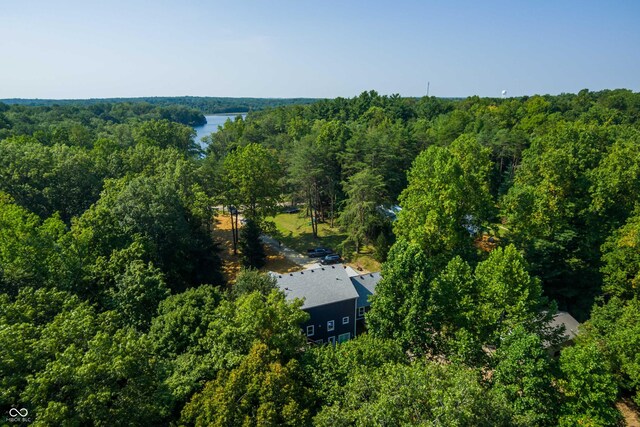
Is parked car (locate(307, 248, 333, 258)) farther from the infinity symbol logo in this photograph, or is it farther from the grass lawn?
the infinity symbol logo

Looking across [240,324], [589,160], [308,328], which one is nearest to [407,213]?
[308,328]

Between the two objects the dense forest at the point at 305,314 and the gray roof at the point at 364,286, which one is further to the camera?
the gray roof at the point at 364,286

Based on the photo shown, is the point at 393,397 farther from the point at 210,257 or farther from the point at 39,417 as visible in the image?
the point at 210,257

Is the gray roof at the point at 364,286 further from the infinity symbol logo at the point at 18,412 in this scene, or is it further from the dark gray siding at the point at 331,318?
the infinity symbol logo at the point at 18,412

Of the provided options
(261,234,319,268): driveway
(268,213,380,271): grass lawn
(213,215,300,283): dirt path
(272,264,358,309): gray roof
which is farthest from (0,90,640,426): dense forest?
(261,234,319,268): driveway

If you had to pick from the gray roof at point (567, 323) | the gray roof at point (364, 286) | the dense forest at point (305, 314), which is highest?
the dense forest at point (305, 314)

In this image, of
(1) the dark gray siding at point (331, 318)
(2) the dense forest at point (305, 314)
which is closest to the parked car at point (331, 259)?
(2) the dense forest at point (305, 314)

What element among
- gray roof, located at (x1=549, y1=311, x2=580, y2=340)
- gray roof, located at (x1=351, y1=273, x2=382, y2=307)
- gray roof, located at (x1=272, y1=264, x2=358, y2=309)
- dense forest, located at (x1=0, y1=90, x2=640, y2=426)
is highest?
dense forest, located at (x1=0, y1=90, x2=640, y2=426)

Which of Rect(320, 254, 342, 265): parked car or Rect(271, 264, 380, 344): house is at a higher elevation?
Rect(271, 264, 380, 344): house
